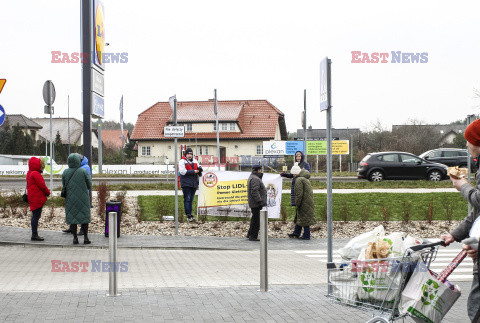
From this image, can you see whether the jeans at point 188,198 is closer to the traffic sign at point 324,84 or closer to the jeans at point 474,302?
the traffic sign at point 324,84

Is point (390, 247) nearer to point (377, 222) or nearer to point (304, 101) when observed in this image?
point (377, 222)

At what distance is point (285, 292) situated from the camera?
745 centimetres

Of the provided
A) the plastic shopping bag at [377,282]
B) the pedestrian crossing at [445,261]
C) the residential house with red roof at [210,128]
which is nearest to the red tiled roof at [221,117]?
the residential house with red roof at [210,128]

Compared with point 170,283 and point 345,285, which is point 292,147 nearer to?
point 170,283

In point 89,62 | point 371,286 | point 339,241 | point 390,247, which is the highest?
point 89,62

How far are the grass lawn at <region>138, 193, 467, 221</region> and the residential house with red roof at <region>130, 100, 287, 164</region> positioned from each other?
46874 millimetres

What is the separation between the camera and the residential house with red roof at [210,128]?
6850 centimetres

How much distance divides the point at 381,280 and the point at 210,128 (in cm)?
6517

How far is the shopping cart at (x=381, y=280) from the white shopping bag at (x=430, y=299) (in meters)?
0.11

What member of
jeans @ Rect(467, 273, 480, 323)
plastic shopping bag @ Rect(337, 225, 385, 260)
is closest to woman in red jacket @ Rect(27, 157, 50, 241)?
plastic shopping bag @ Rect(337, 225, 385, 260)

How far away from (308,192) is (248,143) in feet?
182

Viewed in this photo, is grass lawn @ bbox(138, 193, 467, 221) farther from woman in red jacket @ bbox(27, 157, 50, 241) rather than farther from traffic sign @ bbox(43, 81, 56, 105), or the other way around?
woman in red jacket @ bbox(27, 157, 50, 241)

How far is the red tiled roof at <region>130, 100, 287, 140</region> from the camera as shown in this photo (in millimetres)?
A: 68562

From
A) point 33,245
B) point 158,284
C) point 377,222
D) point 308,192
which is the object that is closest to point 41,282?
point 158,284
